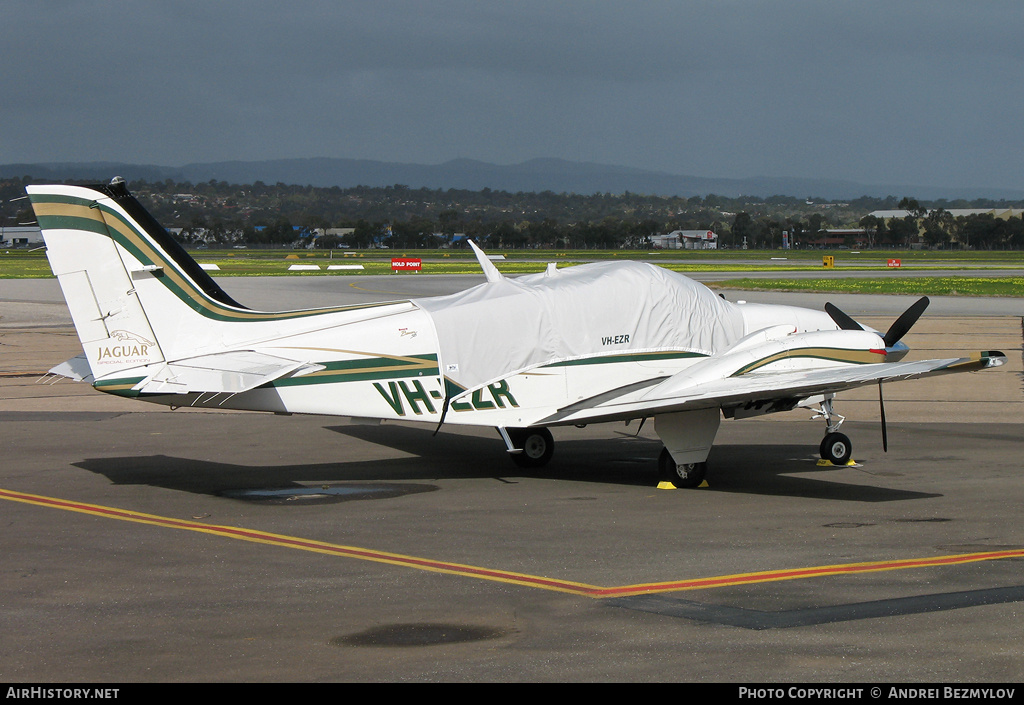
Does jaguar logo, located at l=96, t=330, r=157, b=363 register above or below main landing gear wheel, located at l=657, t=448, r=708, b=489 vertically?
above

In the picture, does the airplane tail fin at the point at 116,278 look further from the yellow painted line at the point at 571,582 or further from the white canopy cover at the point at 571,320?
the white canopy cover at the point at 571,320

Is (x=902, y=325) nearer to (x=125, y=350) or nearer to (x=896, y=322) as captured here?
(x=896, y=322)

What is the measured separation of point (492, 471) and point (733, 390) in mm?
4192

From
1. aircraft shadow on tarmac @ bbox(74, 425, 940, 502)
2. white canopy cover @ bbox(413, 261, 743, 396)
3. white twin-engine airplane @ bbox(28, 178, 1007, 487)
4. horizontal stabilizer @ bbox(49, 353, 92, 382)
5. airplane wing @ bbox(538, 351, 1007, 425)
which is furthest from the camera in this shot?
white canopy cover @ bbox(413, 261, 743, 396)

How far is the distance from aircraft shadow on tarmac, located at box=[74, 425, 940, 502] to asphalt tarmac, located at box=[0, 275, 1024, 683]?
0.25 feet

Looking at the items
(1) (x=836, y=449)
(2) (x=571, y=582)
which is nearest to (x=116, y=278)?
(2) (x=571, y=582)

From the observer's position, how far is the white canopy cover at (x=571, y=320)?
14773 millimetres

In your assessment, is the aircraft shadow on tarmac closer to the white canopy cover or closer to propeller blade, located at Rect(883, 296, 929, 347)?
the white canopy cover

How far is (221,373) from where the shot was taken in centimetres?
1326

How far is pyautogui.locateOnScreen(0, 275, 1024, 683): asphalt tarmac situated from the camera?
7.77m

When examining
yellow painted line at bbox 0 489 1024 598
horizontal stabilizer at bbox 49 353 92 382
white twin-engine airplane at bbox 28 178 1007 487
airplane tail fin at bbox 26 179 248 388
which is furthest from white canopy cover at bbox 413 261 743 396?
horizontal stabilizer at bbox 49 353 92 382

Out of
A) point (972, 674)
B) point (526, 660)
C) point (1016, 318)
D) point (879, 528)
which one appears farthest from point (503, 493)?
point (1016, 318)

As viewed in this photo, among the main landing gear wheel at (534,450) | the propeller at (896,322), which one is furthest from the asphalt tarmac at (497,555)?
the propeller at (896,322)

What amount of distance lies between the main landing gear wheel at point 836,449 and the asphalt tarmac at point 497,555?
0.31m
